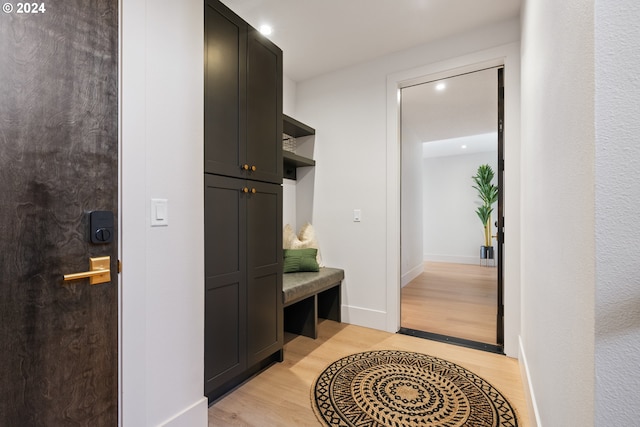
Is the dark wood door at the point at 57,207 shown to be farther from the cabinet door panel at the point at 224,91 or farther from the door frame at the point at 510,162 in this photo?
the door frame at the point at 510,162

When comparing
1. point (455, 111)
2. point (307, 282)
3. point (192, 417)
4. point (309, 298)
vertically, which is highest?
point (455, 111)

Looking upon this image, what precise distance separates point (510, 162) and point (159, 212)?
99.3 inches

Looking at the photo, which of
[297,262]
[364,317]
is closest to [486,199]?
[364,317]

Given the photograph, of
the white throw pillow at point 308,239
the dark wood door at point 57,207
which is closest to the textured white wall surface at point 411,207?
the white throw pillow at point 308,239

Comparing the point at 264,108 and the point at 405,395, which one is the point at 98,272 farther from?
the point at 405,395

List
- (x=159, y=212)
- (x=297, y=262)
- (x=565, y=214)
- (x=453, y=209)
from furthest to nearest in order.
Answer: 1. (x=453, y=209)
2. (x=297, y=262)
3. (x=159, y=212)
4. (x=565, y=214)

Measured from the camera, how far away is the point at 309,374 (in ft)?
6.80

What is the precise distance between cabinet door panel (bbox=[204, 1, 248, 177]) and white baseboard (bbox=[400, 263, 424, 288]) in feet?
11.7

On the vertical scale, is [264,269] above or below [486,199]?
below

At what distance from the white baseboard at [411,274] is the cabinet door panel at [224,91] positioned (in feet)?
11.7

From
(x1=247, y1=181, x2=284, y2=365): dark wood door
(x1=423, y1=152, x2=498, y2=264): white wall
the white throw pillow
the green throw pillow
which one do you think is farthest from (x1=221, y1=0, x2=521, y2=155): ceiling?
(x1=423, y1=152, x2=498, y2=264): white wall

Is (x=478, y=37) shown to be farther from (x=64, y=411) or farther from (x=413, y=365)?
(x=64, y=411)

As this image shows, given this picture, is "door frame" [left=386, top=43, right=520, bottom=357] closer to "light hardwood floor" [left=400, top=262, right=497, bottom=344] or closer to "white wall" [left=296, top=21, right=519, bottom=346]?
"white wall" [left=296, top=21, right=519, bottom=346]

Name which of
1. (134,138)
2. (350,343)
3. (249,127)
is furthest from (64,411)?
(350,343)
